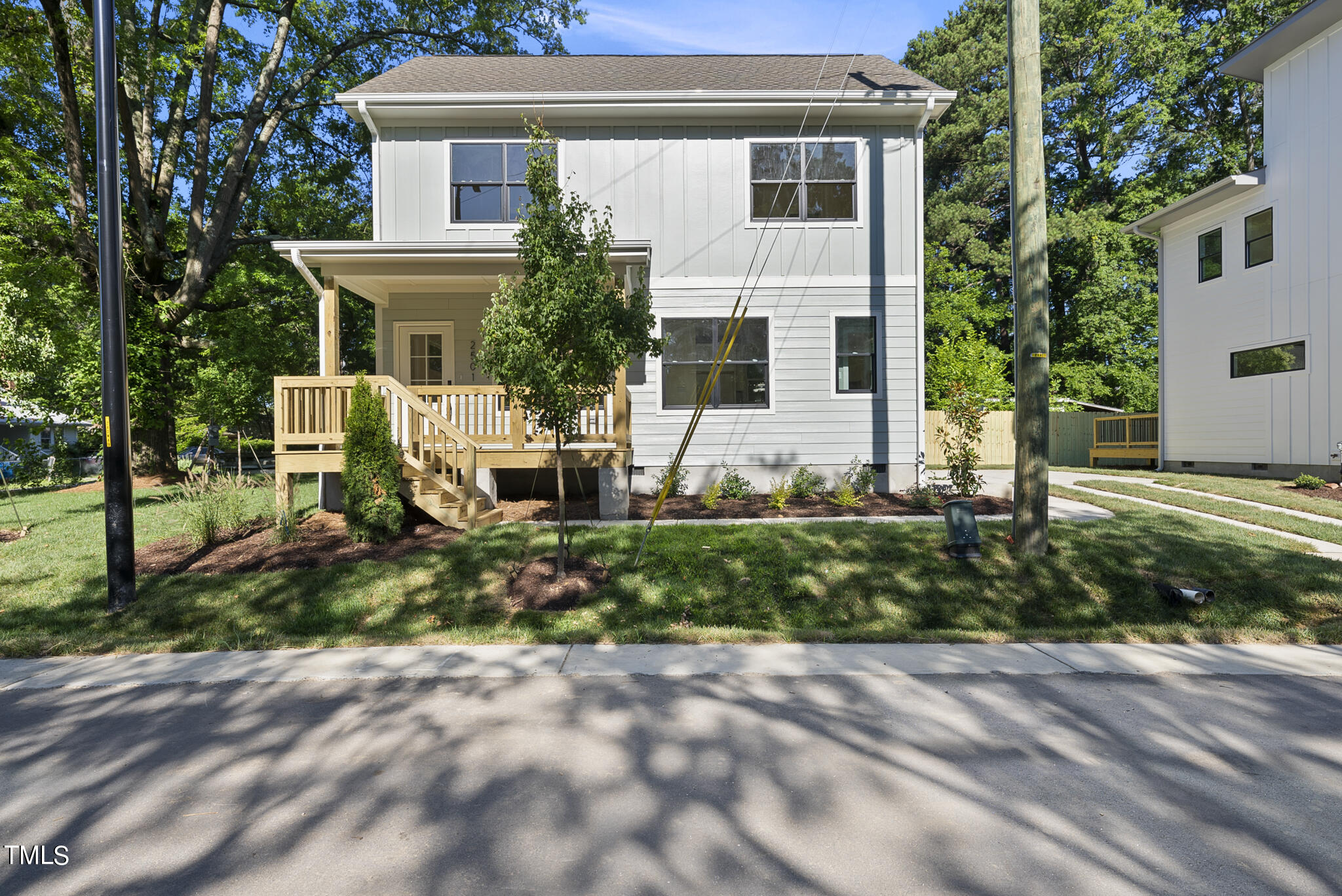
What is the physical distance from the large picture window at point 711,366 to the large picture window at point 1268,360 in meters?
12.0

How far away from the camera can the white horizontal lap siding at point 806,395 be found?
39.2 ft

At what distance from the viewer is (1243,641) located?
529 centimetres

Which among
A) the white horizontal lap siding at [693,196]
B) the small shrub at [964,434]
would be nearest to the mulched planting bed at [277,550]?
the white horizontal lap siding at [693,196]

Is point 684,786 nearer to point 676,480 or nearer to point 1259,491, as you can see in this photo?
point 676,480

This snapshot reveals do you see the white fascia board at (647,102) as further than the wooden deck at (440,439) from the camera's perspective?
Yes

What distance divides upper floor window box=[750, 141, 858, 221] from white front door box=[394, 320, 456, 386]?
241 inches

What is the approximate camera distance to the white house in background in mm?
14102

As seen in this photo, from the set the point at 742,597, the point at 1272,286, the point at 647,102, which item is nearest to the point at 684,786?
the point at 742,597

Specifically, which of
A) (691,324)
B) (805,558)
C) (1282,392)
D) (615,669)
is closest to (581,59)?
(691,324)

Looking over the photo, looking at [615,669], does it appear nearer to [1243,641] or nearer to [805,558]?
[805,558]

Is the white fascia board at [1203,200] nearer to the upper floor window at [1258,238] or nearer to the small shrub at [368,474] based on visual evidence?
the upper floor window at [1258,238]

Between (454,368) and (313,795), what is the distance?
10.6 m

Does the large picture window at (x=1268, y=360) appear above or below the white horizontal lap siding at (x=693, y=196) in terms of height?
below

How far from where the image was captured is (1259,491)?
12.1 metres
